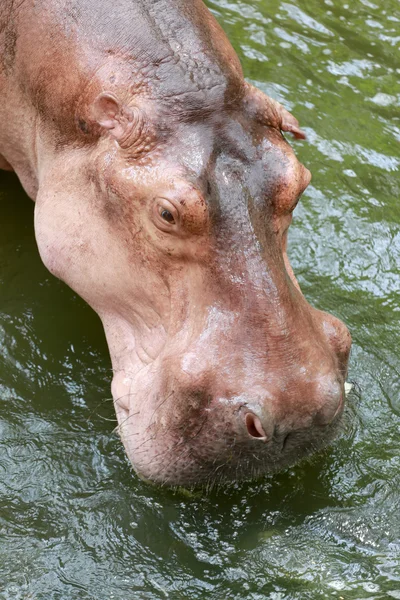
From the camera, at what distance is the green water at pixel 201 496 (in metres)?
3.85

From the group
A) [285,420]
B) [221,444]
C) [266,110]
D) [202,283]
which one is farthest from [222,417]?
[266,110]

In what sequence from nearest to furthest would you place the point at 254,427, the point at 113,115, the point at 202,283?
the point at 254,427 → the point at 202,283 → the point at 113,115

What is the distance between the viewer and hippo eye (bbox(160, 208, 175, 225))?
365 centimetres

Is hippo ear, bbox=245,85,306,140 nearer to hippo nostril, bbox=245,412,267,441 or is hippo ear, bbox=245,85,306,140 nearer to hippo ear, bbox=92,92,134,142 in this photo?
hippo ear, bbox=92,92,134,142

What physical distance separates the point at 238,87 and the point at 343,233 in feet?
6.57

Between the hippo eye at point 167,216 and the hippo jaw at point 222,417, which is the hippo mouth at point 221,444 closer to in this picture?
the hippo jaw at point 222,417

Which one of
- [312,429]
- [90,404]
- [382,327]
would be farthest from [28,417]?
[382,327]

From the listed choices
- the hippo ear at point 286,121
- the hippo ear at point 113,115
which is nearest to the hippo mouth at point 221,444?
the hippo ear at point 113,115

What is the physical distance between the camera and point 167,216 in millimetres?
3666

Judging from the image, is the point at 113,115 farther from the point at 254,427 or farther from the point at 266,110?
the point at 254,427

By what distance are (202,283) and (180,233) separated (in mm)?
217

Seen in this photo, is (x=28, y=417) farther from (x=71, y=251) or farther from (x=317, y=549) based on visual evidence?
(x=317, y=549)

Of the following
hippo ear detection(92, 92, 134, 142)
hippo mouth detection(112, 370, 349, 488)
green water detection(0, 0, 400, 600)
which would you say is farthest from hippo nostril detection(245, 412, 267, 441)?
hippo ear detection(92, 92, 134, 142)

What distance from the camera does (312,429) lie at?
11.5 ft
